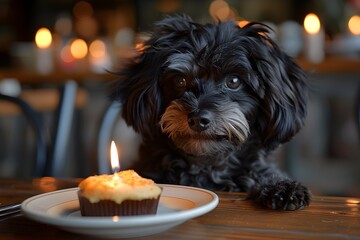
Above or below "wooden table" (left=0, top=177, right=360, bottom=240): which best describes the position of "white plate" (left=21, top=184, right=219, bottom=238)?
above

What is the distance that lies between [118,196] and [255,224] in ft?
0.76

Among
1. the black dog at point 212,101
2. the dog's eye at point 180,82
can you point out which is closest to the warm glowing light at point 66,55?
the black dog at point 212,101

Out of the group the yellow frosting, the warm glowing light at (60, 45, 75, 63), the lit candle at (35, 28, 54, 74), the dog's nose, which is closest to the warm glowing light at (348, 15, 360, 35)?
the warm glowing light at (60, 45, 75, 63)

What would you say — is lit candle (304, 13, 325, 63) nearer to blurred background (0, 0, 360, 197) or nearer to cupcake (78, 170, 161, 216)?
blurred background (0, 0, 360, 197)

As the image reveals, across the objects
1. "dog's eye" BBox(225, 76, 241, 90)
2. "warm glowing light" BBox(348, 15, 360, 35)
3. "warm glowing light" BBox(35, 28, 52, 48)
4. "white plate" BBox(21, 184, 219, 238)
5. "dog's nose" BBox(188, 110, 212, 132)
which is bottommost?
"white plate" BBox(21, 184, 219, 238)

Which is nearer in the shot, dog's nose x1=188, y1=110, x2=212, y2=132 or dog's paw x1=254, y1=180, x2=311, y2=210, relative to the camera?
dog's paw x1=254, y1=180, x2=311, y2=210

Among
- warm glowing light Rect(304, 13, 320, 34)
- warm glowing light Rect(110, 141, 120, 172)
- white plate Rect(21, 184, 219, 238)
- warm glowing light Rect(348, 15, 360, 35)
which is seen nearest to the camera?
white plate Rect(21, 184, 219, 238)

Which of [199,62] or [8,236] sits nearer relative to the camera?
[8,236]

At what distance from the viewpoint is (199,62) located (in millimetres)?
1226

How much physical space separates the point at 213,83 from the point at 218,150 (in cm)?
17

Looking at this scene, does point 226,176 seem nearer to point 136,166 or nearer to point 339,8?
point 136,166

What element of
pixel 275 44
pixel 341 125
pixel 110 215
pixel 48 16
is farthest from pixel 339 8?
pixel 110 215

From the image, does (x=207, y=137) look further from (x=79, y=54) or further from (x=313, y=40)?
(x=79, y=54)

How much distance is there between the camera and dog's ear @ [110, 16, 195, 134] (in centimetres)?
128
